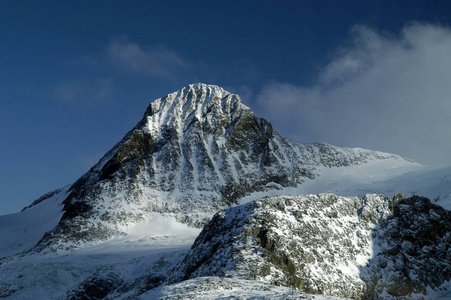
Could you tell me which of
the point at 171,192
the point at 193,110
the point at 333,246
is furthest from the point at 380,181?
the point at 333,246

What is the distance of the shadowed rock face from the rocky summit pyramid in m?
69.6

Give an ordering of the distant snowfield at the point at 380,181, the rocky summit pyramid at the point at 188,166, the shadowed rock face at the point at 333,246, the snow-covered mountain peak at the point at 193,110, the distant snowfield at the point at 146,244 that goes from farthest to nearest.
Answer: the snow-covered mountain peak at the point at 193,110 < the rocky summit pyramid at the point at 188,166 < the distant snowfield at the point at 380,181 < the shadowed rock face at the point at 333,246 < the distant snowfield at the point at 146,244

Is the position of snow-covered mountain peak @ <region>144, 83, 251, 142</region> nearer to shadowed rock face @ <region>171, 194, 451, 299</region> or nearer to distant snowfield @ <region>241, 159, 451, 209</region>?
distant snowfield @ <region>241, 159, 451, 209</region>

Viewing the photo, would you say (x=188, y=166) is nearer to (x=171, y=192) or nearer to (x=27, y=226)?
(x=171, y=192)

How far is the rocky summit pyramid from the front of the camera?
122 meters

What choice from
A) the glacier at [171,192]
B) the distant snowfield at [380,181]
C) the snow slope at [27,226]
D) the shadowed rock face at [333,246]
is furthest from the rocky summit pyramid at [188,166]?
the shadowed rock face at [333,246]

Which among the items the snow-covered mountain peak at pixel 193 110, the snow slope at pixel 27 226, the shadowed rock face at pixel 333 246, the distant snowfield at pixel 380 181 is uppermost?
the snow-covered mountain peak at pixel 193 110

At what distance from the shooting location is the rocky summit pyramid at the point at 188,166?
400 feet

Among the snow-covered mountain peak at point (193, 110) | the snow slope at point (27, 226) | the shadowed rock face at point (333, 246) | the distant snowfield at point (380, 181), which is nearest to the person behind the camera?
the shadowed rock face at point (333, 246)

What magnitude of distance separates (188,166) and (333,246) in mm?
99893

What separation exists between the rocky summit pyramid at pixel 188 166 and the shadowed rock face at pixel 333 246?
69635 mm

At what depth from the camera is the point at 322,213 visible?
174 ft

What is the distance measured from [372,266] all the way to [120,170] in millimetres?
104146

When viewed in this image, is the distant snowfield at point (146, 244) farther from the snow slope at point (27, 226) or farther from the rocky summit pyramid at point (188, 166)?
the rocky summit pyramid at point (188, 166)
